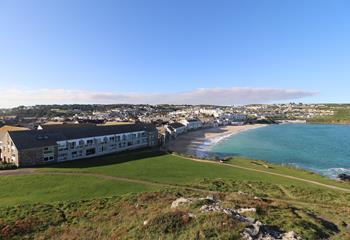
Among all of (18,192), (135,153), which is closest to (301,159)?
(135,153)

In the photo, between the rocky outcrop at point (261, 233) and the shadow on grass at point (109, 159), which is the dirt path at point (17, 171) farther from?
the rocky outcrop at point (261, 233)

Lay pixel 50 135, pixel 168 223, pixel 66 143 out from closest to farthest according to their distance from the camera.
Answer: pixel 168 223 < pixel 50 135 < pixel 66 143

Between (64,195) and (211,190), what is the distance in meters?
17.8

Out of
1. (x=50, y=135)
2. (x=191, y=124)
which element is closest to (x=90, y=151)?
(x=50, y=135)

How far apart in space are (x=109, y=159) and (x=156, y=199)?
3390cm

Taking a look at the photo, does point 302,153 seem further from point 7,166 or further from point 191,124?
point 7,166

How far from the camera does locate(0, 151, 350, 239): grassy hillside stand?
58.5 feet

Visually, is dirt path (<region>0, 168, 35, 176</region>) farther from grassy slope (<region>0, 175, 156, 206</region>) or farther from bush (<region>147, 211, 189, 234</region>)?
bush (<region>147, 211, 189, 234</region>)

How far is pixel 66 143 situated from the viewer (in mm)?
57156

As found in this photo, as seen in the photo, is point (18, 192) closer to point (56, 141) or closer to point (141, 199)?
point (141, 199)

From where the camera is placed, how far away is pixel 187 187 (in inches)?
1510

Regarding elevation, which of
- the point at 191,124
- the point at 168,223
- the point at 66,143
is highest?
the point at 168,223

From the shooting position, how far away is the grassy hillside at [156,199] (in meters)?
17.8

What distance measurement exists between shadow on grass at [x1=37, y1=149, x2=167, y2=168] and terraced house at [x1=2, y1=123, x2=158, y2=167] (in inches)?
94.2
